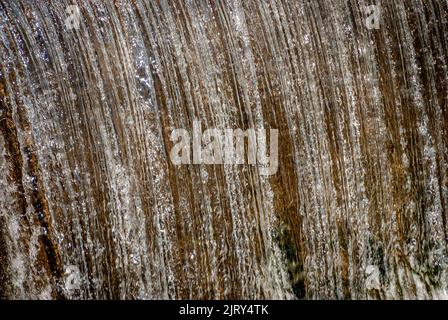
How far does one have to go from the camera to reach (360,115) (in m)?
2.97

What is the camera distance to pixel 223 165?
2848mm

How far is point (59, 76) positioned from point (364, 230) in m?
1.98

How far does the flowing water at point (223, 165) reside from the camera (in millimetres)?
2746

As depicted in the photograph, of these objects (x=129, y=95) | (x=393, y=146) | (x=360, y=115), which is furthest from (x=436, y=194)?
(x=129, y=95)

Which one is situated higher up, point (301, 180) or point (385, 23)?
point (385, 23)

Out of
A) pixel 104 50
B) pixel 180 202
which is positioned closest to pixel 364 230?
pixel 180 202

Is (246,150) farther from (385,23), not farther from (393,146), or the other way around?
(385,23)

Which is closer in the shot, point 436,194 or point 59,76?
point 59,76

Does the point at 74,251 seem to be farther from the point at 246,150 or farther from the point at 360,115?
the point at 360,115

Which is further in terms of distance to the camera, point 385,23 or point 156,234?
point 385,23

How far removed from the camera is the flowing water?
2.75m

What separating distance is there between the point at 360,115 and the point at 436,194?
0.69 metres

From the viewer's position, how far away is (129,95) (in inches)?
110
